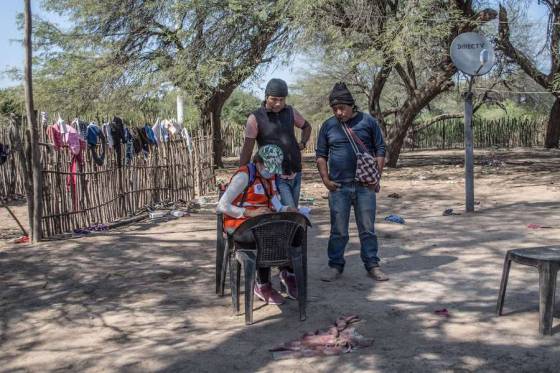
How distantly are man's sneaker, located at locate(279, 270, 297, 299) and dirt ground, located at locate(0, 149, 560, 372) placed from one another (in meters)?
0.16

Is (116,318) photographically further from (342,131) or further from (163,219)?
(163,219)

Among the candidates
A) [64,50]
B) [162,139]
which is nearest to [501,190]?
[162,139]

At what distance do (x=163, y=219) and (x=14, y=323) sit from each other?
4803 mm

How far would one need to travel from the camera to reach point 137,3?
694 inches

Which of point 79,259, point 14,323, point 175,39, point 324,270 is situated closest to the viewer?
point 14,323

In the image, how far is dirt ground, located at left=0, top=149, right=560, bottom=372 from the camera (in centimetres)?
375

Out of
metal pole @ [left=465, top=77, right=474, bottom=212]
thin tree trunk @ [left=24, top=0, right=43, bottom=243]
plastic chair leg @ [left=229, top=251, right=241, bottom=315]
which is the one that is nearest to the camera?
plastic chair leg @ [left=229, top=251, right=241, bottom=315]

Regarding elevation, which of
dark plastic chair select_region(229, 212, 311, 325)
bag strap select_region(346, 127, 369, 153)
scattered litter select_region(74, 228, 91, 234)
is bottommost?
scattered litter select_region(74, 228, 91, 234)

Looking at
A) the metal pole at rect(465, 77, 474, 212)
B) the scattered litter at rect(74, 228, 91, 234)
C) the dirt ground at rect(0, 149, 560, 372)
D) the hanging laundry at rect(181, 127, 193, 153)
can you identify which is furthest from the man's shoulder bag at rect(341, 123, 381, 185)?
the hanging laundry at rect(181, 127, 193, 153)

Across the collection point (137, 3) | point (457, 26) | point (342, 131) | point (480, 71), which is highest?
point (137, 3)

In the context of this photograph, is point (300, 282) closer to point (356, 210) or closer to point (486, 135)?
point (356, 210)

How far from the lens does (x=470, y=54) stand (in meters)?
8.76

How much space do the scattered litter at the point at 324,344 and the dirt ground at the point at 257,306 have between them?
68 mm

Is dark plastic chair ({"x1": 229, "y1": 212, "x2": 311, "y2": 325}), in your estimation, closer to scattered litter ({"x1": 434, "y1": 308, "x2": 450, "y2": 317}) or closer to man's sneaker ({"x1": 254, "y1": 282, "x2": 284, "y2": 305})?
man's sneaker ({"x1": 254, "y1": 282, "x2": 284, "y2": 305})
